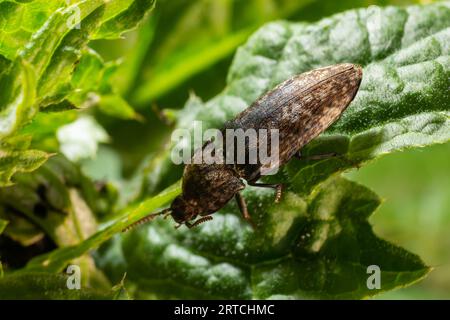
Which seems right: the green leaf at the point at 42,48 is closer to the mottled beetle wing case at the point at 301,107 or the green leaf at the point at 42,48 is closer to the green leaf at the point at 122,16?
the green leaf at the point at 122,16

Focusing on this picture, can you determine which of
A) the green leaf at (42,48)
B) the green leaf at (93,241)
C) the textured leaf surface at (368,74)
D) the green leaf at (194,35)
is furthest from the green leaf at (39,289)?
the green leaf at (194,35)

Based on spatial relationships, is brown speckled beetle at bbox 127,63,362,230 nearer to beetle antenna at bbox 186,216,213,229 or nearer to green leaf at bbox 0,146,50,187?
beetle antenna at bbox 186,216,213,229

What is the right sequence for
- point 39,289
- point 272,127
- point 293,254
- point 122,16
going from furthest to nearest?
1. point 272,127
2. point 293,254
3. point 39,289
4. point 122,16

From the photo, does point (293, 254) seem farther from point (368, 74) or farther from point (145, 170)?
point (145, 170)

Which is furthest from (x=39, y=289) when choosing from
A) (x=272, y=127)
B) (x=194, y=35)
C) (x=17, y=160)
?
(x=194, y=35)

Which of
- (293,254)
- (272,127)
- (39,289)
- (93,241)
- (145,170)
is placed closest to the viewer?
(39,289)

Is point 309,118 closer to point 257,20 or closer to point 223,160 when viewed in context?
point 223,160
